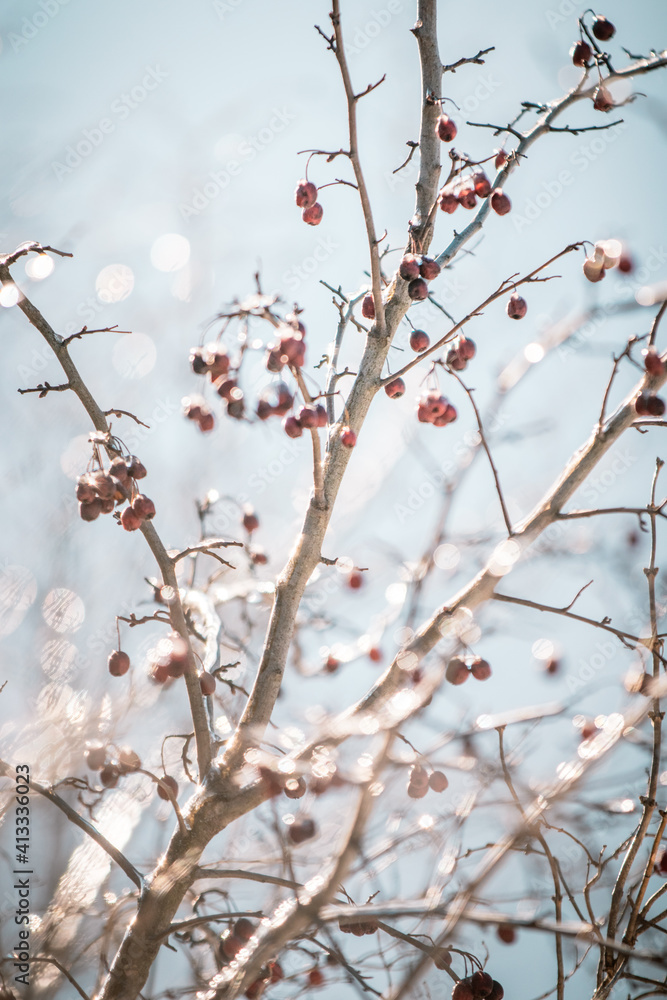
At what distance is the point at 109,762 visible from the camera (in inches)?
109

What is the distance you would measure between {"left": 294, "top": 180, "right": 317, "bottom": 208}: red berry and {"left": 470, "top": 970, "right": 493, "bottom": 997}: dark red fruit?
2.90m

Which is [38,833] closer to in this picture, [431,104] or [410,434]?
[410,434]

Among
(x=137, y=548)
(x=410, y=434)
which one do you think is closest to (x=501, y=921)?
(x=410, y=434)

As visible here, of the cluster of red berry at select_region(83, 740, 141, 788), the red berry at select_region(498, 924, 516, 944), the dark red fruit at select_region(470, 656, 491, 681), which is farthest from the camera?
the red berry at select_region(498, 924, 516, 944)

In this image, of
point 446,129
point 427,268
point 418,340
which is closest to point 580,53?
point 446,129

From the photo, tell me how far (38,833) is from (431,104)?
734 centimetres

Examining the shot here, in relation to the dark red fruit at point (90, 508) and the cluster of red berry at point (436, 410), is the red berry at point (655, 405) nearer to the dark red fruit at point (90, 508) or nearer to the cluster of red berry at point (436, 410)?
the cluster of red berry at point (436, 410)

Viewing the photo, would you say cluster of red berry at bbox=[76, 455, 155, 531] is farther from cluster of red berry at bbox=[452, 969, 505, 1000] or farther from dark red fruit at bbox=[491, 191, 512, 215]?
cluster of red berry at bbox=[452, 969, 505, 1000]

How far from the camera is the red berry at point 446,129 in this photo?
8.51ft

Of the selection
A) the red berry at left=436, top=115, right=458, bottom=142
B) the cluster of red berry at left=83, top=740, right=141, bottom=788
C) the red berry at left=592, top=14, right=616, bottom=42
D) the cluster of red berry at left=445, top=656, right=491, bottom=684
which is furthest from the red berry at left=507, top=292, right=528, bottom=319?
the cluster of red berry at left=83, top=740, right=141, bottom=788

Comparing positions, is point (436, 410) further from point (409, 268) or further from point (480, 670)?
point (480, 670)

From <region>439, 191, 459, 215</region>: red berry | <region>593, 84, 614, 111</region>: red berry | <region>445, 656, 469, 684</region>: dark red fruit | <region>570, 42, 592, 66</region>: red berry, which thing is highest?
<region>570, 42, 592, 66</region>: red berry

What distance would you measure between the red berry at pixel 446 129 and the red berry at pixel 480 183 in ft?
0.55

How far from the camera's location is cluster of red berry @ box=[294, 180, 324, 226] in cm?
272
